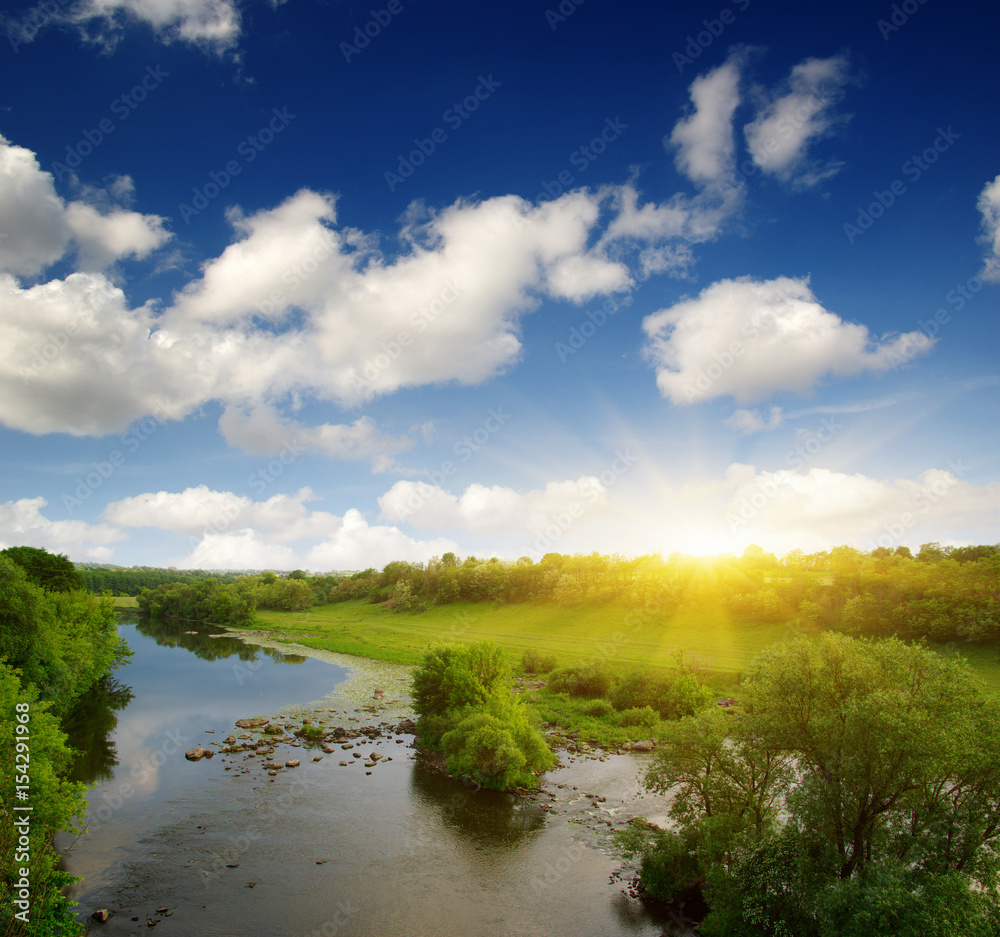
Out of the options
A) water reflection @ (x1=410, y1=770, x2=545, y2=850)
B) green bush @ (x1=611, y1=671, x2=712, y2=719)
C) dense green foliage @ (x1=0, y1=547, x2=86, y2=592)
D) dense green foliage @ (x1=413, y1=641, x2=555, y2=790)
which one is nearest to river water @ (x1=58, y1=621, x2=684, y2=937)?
water reflection @ (x1=410, y1=770, x2=545, y2=850)

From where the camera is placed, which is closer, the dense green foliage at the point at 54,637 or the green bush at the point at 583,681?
the dense green foliage at the point at 54,637

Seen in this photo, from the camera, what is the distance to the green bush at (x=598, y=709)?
54.1 metres

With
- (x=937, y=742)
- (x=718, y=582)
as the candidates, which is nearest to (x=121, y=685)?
(x=937, y=742)

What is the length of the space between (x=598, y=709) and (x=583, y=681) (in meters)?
5.93

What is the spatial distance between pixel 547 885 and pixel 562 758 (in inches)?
714

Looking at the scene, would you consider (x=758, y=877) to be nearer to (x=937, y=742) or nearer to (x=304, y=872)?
(x=937, y=742)

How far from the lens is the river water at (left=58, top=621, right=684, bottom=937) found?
2247 centimetres

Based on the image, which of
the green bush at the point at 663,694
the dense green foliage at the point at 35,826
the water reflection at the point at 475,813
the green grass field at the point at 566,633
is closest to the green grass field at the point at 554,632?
the green grass field at the point at 566,633

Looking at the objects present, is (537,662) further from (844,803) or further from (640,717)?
(844,803)

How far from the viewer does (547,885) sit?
25125 millimetres

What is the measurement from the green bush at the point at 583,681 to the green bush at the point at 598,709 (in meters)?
3.90

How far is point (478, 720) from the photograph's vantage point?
39219mm

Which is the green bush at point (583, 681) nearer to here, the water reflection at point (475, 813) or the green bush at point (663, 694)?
the green bush at point (663, 694)

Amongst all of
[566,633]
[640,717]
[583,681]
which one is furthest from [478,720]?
[566,633]
